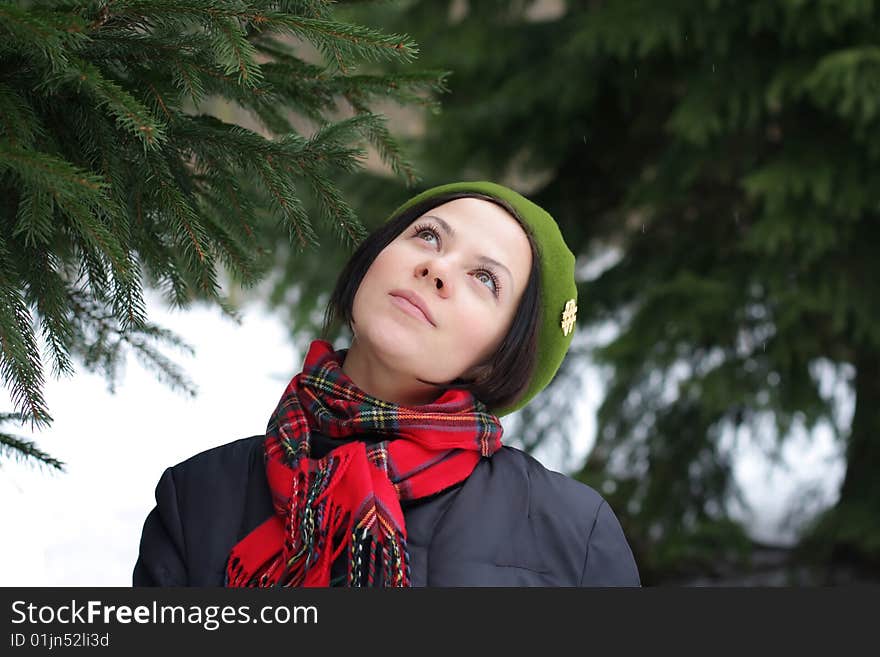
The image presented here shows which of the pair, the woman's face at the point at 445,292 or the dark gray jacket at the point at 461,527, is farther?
the woman's face at the point at 445,292

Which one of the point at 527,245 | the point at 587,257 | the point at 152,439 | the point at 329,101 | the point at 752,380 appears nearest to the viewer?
the point at 527,245

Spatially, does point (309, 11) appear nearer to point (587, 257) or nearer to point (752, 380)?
point (752, 380)

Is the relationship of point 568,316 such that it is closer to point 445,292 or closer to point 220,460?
point 445,292

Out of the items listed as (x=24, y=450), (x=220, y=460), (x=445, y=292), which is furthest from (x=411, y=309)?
(x=24, y=450)

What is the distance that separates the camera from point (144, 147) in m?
1.37

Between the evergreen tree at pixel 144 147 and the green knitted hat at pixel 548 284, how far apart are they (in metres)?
0.22

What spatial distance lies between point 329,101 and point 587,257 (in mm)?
3242

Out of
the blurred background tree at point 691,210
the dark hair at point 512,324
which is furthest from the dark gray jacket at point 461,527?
the blurred background tree at point 691,210

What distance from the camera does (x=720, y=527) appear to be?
4.49 m

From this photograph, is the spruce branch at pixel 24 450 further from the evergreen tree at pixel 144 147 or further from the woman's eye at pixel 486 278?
the woman's eye at pixel 486 278

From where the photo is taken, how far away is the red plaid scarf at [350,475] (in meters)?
1.38

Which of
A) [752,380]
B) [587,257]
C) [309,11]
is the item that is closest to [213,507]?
[309,11]

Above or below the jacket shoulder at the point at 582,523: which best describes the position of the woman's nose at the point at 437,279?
above

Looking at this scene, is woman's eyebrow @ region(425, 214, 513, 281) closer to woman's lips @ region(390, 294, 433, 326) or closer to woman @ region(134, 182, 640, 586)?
woman @ region(134, 182, 640, 586)
